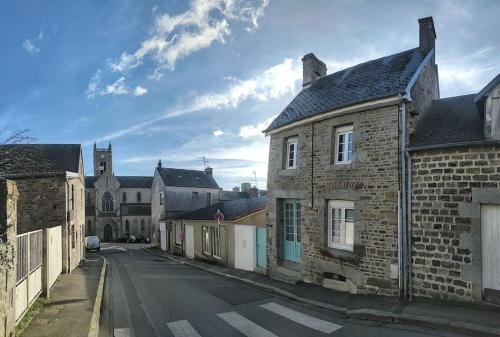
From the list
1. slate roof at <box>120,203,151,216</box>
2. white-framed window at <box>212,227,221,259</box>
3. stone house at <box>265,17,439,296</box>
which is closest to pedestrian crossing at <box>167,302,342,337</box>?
stone house at <box>265,17,439,296</box>

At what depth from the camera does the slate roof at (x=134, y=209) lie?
54.9 m

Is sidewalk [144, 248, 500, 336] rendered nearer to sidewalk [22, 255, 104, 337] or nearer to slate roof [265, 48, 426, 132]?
slate roof [265, 48, 426, 132]

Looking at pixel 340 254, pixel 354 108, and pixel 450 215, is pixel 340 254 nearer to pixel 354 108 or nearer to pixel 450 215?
pixel 450 215

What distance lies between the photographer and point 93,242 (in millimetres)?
32250

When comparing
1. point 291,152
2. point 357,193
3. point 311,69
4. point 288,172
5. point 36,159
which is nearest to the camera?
point 357,193

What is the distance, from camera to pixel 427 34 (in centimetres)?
1130

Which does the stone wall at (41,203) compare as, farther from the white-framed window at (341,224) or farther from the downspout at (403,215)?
the downspout at (403,215)

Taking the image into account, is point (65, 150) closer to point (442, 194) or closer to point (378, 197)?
point (378, 197)

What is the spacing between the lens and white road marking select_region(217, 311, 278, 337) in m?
7.05

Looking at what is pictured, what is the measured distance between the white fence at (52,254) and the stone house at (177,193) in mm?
25996

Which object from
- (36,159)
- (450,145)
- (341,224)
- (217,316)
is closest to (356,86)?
(450,145)

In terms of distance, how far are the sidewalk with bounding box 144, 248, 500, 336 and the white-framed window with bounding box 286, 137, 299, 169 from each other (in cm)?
439

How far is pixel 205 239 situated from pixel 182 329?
1370 centimetres

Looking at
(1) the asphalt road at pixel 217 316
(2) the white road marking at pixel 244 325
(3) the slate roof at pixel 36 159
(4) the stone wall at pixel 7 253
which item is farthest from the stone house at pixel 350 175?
(3) the slate roof at pixel 36 159
